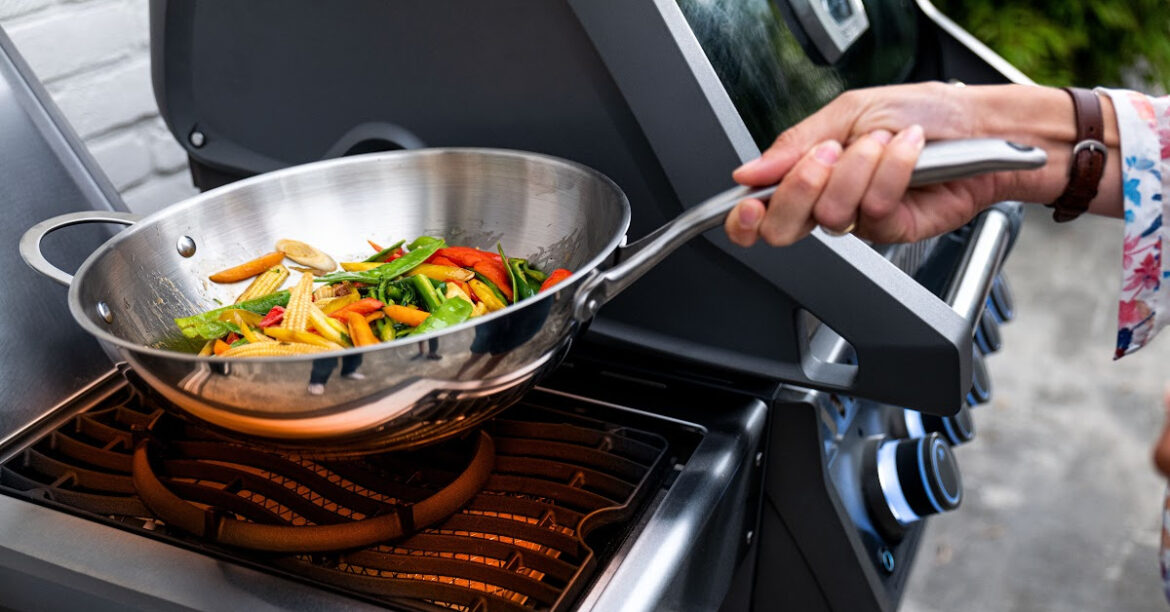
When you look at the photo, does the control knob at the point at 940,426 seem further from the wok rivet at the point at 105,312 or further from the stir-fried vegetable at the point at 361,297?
the wok rivet at the point at 105,312

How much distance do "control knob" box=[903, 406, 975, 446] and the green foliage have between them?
2157 millimetres

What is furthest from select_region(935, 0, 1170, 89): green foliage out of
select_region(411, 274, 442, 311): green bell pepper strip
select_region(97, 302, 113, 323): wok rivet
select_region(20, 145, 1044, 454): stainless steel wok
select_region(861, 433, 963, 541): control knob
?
select_region(97, 302, 113, 323): wok rivet

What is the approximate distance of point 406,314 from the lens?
0.74 m

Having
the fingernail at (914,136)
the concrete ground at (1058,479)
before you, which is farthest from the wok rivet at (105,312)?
the concrete ground at (1058,479)

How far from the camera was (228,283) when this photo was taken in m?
0.83

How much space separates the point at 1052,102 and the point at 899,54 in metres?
0.39

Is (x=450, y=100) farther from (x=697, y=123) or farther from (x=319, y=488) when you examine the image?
(x=319, y=488)

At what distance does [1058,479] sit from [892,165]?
188 cm

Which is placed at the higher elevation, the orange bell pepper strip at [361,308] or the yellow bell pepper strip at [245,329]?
the yellow bell pepper strip at [245,329]

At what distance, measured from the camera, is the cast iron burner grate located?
2.16ft

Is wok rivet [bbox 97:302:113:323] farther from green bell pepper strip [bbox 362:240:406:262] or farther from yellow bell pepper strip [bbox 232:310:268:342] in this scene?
green bell pepper strip [bbox 362:240:406:262]

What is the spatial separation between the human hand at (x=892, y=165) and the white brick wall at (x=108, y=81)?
103 centimetres

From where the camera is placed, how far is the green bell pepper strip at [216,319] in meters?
0.74

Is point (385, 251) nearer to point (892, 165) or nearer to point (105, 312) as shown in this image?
point (105, 312)
